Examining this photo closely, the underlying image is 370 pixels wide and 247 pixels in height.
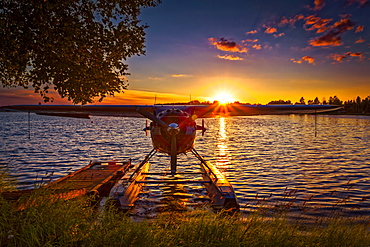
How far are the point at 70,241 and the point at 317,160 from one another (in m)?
16.0

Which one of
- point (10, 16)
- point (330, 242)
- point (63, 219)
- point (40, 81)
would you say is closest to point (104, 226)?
point (63, 219)

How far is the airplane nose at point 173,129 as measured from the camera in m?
8.28

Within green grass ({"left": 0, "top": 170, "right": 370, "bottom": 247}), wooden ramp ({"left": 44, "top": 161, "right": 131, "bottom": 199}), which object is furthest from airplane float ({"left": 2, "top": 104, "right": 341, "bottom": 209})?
green grass ({"left": 0, "top": 170, "right": 370, "bottom": 247})

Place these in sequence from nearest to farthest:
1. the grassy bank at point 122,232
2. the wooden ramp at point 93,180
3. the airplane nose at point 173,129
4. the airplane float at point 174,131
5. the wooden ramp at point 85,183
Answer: the grassy bank at point 122,232, the wooden ramp at point 85,183, the airplane float at point 174,131, the wooden ramp at point 93,180, the airplane nose at point 173,129

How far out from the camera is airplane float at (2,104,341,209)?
7438 millimetres

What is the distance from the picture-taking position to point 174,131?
830 cm

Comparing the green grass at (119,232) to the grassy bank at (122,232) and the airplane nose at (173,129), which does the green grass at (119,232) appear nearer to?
the grassy bank at (122,232)

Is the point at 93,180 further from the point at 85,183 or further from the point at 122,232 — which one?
the point at 122,232

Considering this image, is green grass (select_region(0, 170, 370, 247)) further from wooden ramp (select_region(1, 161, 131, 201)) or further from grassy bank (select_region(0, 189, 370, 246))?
wooden ramp (select_region(1, 161, 131, 201))

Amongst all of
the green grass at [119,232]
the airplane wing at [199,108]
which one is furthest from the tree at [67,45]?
the green grass at [119,232]

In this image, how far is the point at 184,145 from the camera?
9.01 metres

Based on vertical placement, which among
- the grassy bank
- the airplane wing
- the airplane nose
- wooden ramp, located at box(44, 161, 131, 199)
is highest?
the airplane wing

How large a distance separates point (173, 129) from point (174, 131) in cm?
7

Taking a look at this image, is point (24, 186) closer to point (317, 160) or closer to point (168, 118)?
point (168, 118)
